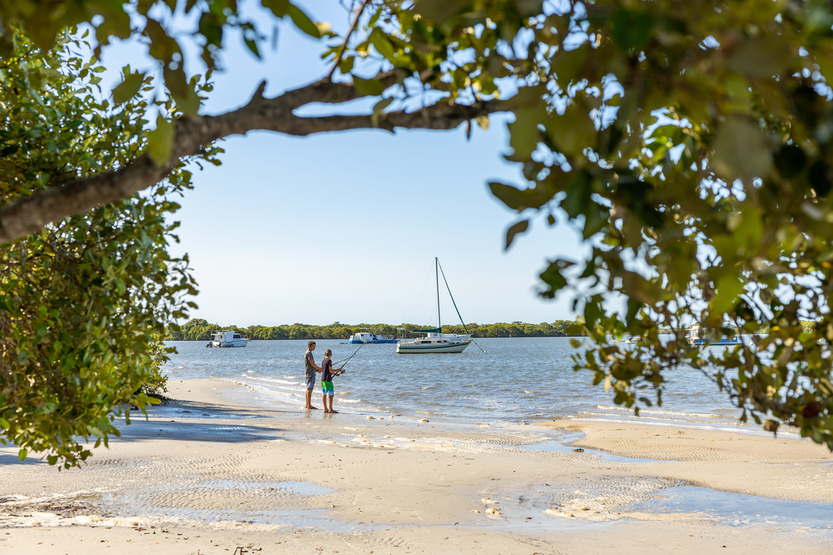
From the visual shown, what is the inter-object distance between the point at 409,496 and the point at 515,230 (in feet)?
22.6

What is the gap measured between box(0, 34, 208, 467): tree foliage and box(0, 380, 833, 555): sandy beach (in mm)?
2448

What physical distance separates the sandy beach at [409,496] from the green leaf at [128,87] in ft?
14.9

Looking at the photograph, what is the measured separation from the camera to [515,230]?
47.8 inches

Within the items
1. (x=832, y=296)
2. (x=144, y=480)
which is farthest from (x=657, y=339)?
(x=144, y=480)

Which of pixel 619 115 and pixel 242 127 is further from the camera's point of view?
pixel 242 127

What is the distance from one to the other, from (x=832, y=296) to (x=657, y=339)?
738 millimetres

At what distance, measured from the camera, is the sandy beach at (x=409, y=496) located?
17.9 feet

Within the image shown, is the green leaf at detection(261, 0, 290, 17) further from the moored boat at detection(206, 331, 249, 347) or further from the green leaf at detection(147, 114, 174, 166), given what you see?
the moored boat at detection(206, 331, 249, 347)

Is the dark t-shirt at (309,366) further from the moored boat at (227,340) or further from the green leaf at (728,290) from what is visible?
the moored boat at (227,340)

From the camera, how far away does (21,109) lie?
316 cm

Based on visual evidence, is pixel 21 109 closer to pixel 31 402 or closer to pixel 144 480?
pixel 31 402

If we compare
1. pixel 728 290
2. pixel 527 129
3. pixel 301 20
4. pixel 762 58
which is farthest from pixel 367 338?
pixel 762 58

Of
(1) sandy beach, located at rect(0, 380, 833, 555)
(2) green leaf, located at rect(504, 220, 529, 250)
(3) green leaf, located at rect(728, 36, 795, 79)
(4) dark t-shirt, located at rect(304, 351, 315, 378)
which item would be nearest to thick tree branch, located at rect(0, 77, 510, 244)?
(2) green leaf, located at rect(504, 220, 529, 250)

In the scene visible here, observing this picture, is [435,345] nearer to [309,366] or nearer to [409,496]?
[309,366]
